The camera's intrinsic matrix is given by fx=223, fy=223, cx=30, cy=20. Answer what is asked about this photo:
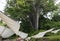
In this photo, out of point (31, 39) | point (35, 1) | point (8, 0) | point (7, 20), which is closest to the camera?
point (7, 20)

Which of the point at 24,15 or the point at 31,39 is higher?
the point at 24,15

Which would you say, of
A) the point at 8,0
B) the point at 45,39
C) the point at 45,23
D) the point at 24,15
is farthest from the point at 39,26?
the point at 45,39

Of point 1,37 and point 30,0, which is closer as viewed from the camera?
point 1,37

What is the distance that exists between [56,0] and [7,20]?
11.9 metres

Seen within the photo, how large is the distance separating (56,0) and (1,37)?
25.8 ft

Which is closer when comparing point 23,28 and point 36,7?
point 36,7

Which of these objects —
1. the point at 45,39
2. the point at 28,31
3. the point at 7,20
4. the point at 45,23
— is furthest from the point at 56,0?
the point at 7,20

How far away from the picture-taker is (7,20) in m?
10.9

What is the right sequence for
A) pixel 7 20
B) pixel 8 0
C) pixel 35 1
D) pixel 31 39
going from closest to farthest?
pixel 7 20
pixel 31 39
pixel 35 1
pixel 8 0

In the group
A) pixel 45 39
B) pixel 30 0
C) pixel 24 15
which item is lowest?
pixel 45 39

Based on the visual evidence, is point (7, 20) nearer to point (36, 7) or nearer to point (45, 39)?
point (45, 39)

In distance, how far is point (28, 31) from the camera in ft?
70.4

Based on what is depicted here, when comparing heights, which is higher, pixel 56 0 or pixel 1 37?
pixel 56 0

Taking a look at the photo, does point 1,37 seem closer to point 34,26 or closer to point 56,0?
point 34,26
